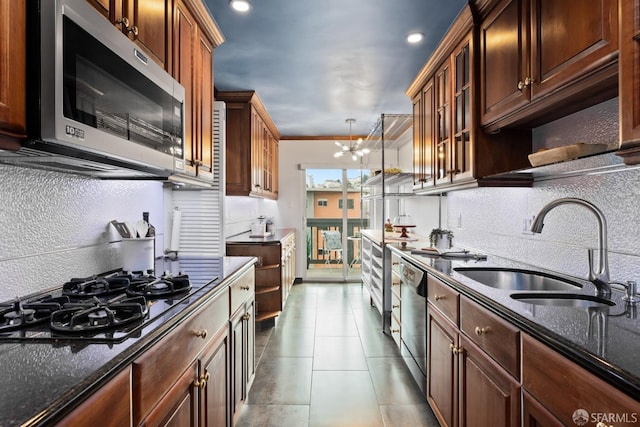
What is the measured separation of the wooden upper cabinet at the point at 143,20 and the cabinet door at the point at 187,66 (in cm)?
13

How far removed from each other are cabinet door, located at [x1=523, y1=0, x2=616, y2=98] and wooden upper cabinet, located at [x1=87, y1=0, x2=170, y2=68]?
5.63 ft

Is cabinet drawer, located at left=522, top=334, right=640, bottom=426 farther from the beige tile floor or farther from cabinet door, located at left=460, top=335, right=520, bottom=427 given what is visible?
the beige tile floor

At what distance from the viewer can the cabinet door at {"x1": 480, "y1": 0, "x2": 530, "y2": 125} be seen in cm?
177

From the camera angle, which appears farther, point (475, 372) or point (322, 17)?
point (322, 17)

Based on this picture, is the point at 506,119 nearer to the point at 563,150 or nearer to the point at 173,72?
the point at 563,150

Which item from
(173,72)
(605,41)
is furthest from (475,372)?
(173,72)

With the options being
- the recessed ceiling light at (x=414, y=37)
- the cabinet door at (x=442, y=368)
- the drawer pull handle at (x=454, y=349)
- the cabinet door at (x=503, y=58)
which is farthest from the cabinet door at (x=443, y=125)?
the drawer pull handle at (x=454, y=349)

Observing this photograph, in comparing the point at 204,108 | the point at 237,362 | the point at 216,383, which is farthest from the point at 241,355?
the point at 204,108

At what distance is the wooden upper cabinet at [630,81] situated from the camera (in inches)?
41.4

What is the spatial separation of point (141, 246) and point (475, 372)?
1682 mm

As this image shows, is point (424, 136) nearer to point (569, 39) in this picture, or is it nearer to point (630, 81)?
point (569, 39)

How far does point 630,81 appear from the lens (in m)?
1.07

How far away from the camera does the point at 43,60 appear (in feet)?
3.18

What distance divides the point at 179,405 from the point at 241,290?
3.20 feet
